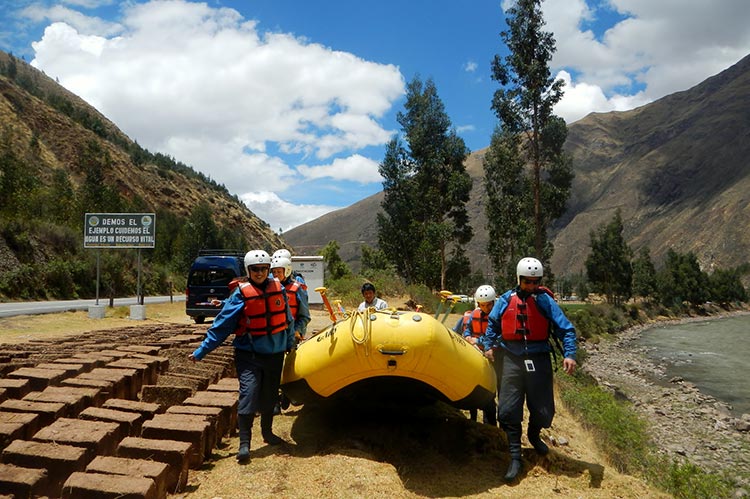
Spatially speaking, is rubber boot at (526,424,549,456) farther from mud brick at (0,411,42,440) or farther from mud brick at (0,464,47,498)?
mud brick at (0,411,42,440)

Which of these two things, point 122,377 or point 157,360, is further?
point 157,360

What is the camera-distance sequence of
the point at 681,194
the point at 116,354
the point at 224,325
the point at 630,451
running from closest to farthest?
the point at 224,325, the point at 116,354, the point at 630,451, the point at 681,194

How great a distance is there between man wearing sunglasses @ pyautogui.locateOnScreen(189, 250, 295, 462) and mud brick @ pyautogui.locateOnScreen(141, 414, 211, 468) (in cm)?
45

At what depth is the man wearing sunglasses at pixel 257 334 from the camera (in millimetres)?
4867

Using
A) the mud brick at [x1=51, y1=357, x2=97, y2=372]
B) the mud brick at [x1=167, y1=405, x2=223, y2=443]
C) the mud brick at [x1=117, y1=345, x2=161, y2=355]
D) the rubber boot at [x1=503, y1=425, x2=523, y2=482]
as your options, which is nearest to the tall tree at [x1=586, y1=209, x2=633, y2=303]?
the mud brick at [x1=117, y1=345, x2=161, y2=355]

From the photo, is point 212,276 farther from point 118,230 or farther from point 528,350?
point 528,350

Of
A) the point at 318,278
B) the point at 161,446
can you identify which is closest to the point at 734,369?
the point at 318,278

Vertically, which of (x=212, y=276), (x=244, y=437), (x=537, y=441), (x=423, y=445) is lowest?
(x=423, y=445)

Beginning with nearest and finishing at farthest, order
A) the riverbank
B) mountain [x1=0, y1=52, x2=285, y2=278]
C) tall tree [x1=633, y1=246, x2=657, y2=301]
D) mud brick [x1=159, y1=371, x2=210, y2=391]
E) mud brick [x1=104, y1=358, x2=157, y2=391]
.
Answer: mud brick [x1=159, y1=371, x2=210, y2=391], mud brick [x1=104, y1=358, x2=157, y2=391], the riverbank, mountain [x1=0, y1=52, x2=285, y2=278], tall tree [x1=633, y1=246, x2=657, y2=301]

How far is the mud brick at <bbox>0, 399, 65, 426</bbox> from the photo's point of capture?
185 inches

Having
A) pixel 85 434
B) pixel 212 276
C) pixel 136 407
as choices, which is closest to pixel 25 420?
pixel 85 434

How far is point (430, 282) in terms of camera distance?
28.4m

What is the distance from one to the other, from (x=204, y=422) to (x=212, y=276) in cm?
1083

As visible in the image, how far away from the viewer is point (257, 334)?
497 centimetres
